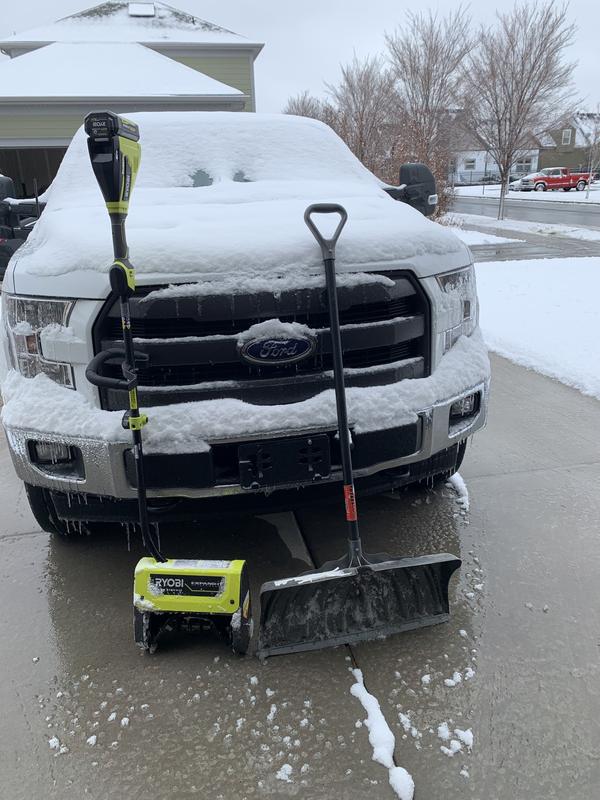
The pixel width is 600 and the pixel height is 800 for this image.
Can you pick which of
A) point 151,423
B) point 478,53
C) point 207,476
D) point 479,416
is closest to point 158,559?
point 207,476

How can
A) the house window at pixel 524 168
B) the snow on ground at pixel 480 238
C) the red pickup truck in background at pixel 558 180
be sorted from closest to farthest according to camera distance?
the snow on ground at pixel 480 238, the red pickup truck in background at pixel 558 180, the house window at pixel 524 168

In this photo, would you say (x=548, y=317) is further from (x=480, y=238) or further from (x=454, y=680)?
(x=480, y=238)

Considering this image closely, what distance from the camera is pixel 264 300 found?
228 cm

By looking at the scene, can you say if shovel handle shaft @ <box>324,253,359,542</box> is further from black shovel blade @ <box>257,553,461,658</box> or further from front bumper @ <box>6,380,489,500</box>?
black shovel blade @ <box>257,553,461,658</box>

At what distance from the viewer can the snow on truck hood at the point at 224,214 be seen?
2307mm

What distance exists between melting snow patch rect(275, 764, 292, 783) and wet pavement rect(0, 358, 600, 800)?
15 mm

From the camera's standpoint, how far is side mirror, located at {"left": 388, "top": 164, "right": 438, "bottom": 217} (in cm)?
422

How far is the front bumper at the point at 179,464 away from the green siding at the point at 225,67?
20.3m

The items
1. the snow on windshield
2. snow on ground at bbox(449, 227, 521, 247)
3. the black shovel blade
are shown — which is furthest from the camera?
snow on ground at bbox(449, 227, 521, 247)

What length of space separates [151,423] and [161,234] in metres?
0.71

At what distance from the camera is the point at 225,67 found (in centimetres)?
2039

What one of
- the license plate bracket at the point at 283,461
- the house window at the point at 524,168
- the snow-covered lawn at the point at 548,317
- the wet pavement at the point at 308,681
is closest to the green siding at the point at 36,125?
the snow-covered lawn at the point at 548,317

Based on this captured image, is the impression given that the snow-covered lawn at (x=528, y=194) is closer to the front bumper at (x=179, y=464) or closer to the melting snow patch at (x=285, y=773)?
the front bumper at (x=179, y=464)

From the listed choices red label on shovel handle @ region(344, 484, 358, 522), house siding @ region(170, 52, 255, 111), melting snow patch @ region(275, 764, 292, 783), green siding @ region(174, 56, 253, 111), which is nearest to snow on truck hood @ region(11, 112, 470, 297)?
red label on shovel handle @ region(344, 484, 358, 522)
